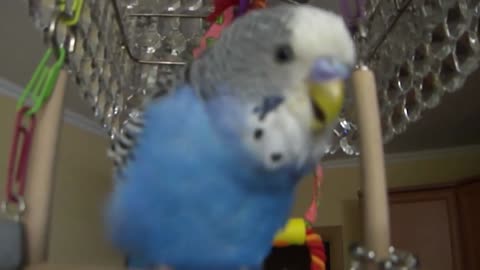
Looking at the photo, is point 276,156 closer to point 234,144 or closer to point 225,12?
point 234,144

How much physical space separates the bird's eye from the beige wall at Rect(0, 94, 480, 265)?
1.17 m

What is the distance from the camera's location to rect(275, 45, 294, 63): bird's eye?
338mm

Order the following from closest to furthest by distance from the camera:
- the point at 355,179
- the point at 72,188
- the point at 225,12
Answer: the point at 225,12 < the point at 72,188 < the point at 355,179

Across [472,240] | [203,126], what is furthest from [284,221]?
[472,240]

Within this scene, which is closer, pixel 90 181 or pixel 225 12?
pixel 225 12

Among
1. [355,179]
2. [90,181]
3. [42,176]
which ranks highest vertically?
[42,176]

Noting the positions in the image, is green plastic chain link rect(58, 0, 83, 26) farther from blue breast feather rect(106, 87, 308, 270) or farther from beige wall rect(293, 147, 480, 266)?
beige wall rect(293, 147, 480, 266)

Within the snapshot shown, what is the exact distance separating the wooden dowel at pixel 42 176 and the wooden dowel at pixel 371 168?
0.22 metres

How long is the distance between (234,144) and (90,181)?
1.76 meters

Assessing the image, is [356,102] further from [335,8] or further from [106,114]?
[335,8]

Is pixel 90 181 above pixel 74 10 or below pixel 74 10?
below

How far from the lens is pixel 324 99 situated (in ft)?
1.09

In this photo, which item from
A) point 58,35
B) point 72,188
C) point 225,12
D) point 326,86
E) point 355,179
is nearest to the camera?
point 326,86

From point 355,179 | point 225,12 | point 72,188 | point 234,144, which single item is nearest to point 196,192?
point 234,144
